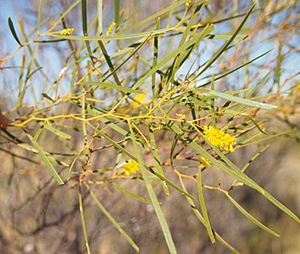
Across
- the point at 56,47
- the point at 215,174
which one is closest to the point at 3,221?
the point at 56,47

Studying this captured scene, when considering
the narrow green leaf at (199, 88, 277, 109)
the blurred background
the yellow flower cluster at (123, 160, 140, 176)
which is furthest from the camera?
the blurred background

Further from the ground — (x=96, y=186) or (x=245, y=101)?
(x=245, y=101)

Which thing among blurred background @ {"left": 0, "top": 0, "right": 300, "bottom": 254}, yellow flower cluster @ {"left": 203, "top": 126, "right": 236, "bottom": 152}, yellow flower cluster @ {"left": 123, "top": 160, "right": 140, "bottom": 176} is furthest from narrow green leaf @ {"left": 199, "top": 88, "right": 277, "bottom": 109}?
blurred background @ {"left": 0, "top": 0, "right": 300, "bottom": 254}

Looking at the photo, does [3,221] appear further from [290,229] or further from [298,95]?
[290,229]

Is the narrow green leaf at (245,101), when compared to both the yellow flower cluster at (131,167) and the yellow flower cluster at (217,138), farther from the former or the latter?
the yellow flower cluster at (131,167)

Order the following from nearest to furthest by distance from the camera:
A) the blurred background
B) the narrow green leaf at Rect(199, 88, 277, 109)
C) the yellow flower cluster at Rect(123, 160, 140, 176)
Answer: the narrow green leaf at Rect(199, 88, 277, 109)
the yellow flower cluster at Rect(123, 160, 140, 176)
the blurred background

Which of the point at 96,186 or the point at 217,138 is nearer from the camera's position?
the point at 217,138

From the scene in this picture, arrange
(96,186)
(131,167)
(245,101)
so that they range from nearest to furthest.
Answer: (245,101)
(131,167)
(96,186)


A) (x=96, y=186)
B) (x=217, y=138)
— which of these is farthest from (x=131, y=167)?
(x=96, y=186)

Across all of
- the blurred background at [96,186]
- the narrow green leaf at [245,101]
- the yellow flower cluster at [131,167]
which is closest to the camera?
the narrow green leaf at [245,101]

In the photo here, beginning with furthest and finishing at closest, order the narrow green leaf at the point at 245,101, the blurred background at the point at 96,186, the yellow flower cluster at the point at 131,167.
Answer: the blurred background at the point at 96,186
the yellow flower cluster at the point at 131,167
the narrow green leaf at the point at 245,101

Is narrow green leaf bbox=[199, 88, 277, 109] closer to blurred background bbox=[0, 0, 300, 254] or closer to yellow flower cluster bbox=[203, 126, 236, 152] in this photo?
yellow flower cluster bbox=[203, 126, 236, 152]

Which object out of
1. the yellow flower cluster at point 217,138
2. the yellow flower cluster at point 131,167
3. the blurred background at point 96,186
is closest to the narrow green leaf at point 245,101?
the yellow flower cluster at point 217,138

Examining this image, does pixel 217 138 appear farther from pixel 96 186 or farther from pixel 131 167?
pixel 96 186
